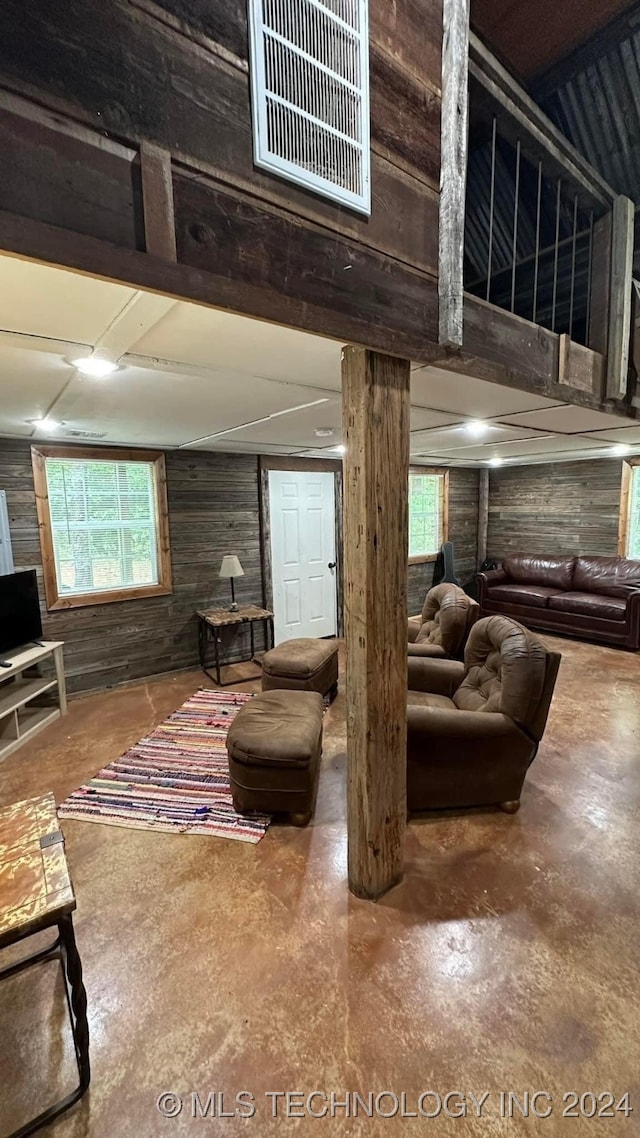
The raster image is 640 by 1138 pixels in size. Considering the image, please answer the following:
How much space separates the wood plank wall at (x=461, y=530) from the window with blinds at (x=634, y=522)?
2.03 m

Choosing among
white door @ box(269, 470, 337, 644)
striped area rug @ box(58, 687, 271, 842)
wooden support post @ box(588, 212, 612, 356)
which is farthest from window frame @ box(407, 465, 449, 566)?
striped area rug @ box(58, 687, 271, 842)

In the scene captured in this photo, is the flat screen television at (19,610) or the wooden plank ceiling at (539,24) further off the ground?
the wooden plank ceiling at (539,24)

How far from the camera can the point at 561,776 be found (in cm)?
263

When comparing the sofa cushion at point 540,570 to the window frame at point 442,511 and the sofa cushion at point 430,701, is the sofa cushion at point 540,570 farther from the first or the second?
the sofa cushion at point 430,701

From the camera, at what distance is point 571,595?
212 inches

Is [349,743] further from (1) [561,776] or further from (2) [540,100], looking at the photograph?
(2) [540,100]

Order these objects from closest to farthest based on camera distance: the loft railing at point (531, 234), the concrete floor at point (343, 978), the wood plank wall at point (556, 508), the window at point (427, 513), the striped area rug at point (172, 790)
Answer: the concrete floor at point (343, 978), the striped area rug at point (172, 790), the loft railing at point (531, 234), the wood plank wall at point (556, 508), the window at point (427, 513)

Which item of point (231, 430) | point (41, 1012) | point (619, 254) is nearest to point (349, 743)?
point (41, 1012)

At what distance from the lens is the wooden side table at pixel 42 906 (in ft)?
3.62

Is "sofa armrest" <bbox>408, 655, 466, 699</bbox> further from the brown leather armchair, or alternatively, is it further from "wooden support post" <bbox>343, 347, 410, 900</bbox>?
"wooden support post" <bbox>343, 347, 410, 900</bbox>

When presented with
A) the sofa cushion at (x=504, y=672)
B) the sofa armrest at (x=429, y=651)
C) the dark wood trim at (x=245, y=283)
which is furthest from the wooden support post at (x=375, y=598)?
the sofa armrest at (x=429, y=651)

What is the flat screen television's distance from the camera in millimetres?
3125

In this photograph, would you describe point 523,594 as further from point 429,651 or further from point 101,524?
point 101,524

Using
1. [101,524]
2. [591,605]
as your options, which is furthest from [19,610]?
[591,605]
